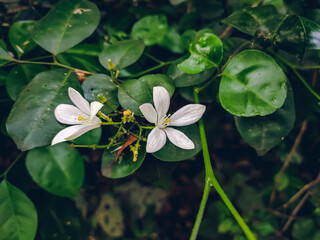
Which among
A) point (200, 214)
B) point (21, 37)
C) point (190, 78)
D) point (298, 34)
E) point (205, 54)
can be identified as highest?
point (298, 34)

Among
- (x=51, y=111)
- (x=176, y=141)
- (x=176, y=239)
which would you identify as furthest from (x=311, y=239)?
(x=51, y=111)

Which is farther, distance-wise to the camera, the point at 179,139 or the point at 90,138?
the point at 90,138

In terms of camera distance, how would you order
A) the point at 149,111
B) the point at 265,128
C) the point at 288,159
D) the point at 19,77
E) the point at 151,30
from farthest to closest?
the point at 288,159, the point at 151,30, the point at 19,77, the point at 265,128, the point at 149,111

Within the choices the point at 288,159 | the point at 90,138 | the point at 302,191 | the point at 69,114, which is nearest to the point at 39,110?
the point at 69,114

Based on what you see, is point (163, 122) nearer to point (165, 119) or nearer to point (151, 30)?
point (165, 119)

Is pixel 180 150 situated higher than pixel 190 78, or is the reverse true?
pixel 190 78

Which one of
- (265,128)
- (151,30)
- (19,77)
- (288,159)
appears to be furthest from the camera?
(288,159)

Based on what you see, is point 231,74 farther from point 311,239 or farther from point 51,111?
point 311,239

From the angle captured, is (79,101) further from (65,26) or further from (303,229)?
(303,229)
